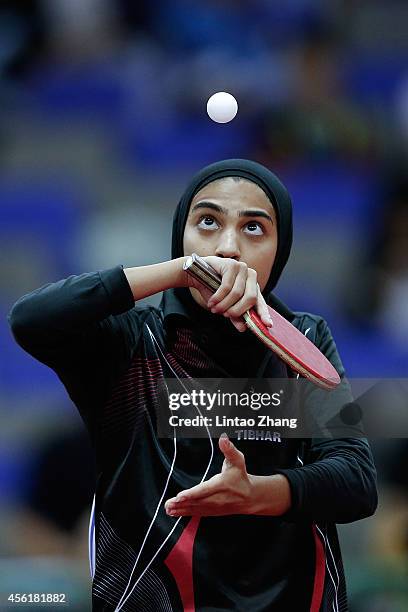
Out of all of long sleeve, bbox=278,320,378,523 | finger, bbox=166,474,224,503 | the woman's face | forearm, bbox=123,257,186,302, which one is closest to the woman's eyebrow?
the woman's face

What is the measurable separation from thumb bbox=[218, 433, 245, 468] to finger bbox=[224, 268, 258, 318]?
0.50 feet

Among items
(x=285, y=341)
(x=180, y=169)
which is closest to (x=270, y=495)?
(x=285, y=341)

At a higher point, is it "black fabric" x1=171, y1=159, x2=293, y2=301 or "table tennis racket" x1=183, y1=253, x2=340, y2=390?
"black fabric" x1=171, y1=159, x2=293, y2=301

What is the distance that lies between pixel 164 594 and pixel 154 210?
27.5 inches

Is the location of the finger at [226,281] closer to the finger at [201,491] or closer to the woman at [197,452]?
the woman at [197,452]

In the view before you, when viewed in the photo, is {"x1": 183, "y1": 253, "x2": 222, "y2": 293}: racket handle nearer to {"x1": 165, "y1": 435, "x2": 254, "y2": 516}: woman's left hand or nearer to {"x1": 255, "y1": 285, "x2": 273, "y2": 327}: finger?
{"x1": 255, "y1": 285, "x2": 273, "y2": 327}: finger

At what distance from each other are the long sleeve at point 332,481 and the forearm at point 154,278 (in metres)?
0.30

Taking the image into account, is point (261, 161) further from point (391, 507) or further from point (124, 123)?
point (391, 507)

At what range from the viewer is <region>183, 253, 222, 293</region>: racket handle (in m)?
1.12

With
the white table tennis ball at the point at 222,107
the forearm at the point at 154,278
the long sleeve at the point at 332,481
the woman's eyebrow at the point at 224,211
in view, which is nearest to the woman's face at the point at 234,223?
the woman's eyebrow at the point at 224,211

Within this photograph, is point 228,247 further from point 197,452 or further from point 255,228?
point 197,452

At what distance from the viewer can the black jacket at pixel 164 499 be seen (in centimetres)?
120

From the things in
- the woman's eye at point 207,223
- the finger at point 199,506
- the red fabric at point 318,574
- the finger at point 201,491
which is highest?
the woman's eye at point 207,223

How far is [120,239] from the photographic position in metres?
1.61
